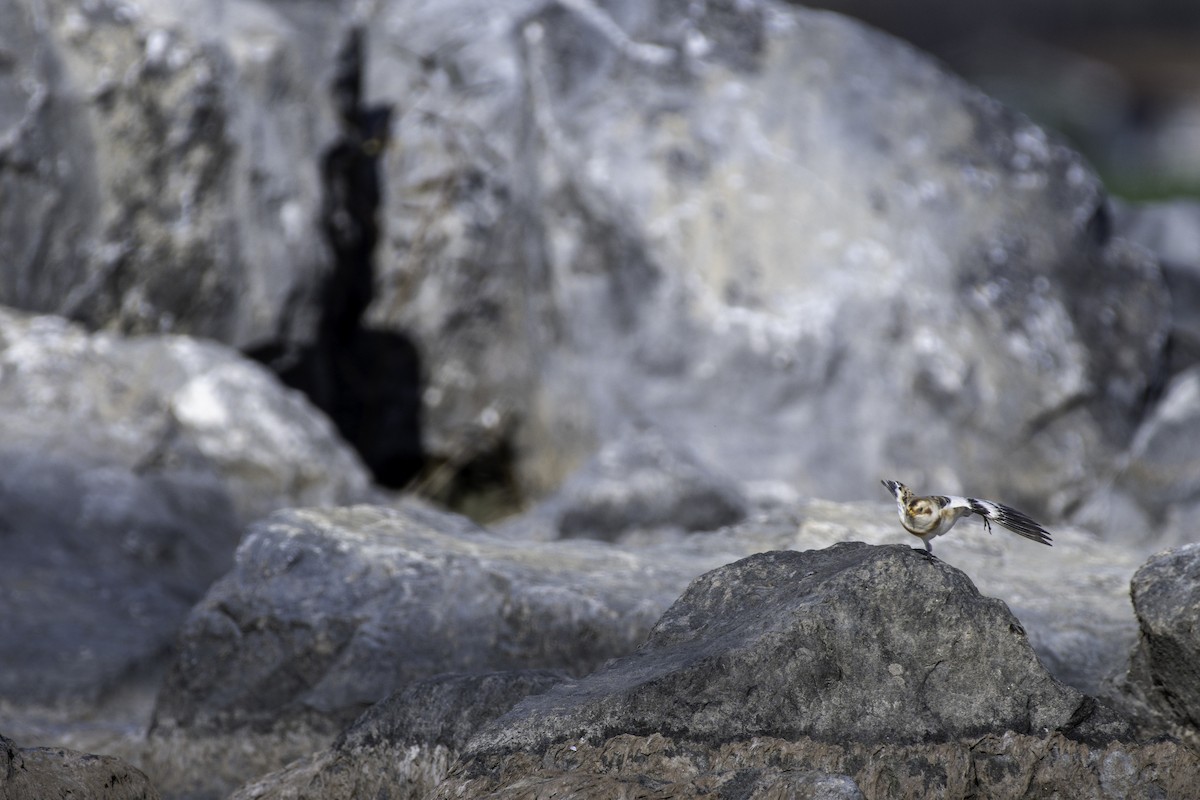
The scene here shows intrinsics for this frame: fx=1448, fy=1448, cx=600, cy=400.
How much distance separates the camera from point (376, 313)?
512cm

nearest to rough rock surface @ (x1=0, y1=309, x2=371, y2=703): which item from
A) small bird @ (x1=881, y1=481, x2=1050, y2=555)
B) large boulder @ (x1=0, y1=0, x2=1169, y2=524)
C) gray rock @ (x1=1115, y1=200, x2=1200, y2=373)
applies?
large boulder @ (x1=0, y1=0, x2=1169, y2=524)

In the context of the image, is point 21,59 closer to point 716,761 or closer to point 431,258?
point 431,258

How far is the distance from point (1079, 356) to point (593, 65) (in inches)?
70.2

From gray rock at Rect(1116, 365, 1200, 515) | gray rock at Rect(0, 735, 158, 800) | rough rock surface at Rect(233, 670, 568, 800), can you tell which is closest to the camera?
gray rock at Rect(0, 735, 158, 800)

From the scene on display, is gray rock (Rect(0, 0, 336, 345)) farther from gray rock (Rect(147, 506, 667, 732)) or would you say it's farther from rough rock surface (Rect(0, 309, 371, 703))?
gray rock (Rect(147, 506, 667, 732))

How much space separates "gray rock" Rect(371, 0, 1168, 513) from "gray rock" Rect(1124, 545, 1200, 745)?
7.30ft

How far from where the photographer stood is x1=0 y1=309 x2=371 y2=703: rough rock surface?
10.6 feet

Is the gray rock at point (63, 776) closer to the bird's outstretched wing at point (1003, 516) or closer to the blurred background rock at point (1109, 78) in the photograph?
the bird's outstretched wing at point (1003, 516)

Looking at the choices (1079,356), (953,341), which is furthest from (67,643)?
(1079,356)

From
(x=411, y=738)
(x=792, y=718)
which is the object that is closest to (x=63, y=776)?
(x=411, y=738)

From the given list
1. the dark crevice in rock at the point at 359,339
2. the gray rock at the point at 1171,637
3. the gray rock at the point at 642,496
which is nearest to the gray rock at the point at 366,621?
the gray rock at the point at 1171,637

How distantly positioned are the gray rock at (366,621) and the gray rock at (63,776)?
470 millimetres

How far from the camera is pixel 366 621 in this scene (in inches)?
96.8

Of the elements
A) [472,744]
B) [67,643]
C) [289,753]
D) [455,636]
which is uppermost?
[472,744]
